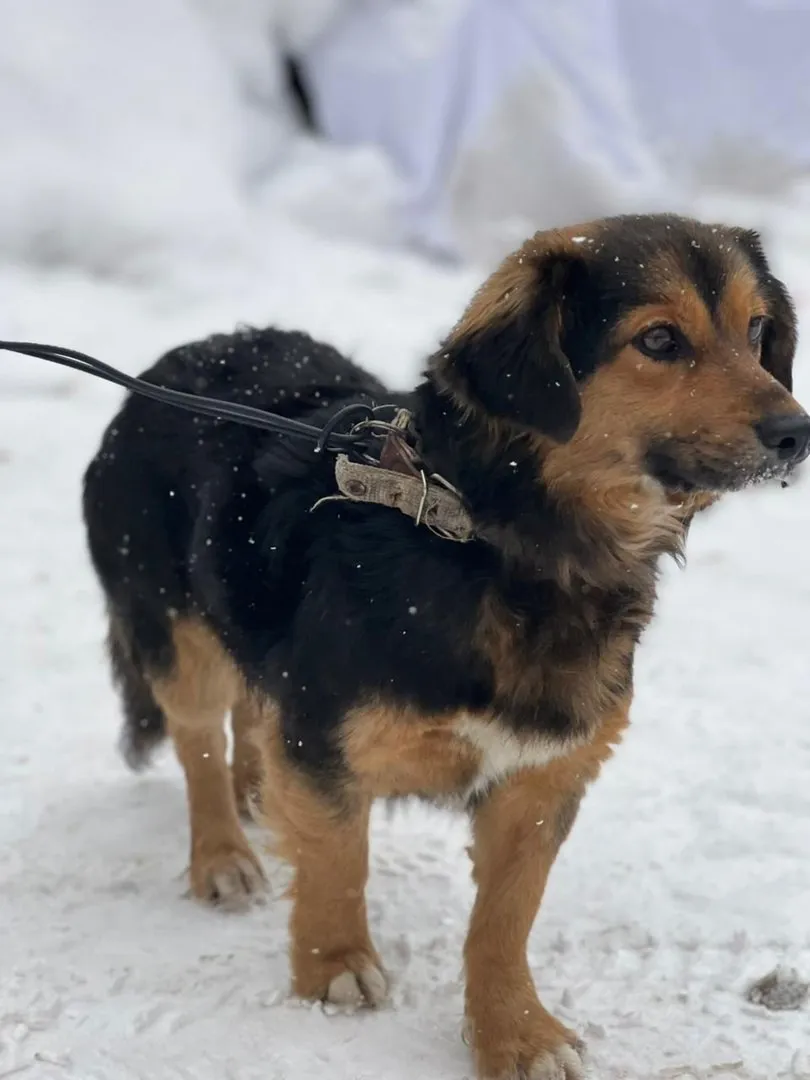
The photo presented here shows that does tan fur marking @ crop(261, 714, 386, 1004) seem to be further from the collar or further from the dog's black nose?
the dog's black nose

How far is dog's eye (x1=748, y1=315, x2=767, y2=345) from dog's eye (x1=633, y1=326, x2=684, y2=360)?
0.22m

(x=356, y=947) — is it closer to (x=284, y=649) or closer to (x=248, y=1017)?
(x=248, y=1017)

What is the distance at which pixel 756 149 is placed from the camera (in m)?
11.6

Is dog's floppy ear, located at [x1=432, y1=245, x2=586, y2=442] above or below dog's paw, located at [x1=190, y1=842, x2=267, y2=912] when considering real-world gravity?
above

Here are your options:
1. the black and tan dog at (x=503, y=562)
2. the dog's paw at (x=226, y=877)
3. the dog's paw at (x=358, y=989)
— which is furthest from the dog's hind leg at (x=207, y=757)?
the dog's paw at (x=358, y=989)

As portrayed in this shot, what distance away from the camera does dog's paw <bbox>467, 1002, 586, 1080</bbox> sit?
277 cm

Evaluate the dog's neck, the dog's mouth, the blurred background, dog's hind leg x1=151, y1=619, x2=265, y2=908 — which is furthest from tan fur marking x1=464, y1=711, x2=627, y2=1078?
the blurred background

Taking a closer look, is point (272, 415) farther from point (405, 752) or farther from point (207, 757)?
point (207, 757)

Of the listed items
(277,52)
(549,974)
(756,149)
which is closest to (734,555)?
(549,974)

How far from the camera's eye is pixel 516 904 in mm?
2936

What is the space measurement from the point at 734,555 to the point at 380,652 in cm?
403

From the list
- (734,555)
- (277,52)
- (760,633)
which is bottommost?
(760,633)

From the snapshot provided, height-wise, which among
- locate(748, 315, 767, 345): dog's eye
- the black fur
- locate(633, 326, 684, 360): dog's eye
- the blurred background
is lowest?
the black fur

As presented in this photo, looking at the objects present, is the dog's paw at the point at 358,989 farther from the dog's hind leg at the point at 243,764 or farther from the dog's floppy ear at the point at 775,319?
the dog's floppy ear at the point at 775,319
